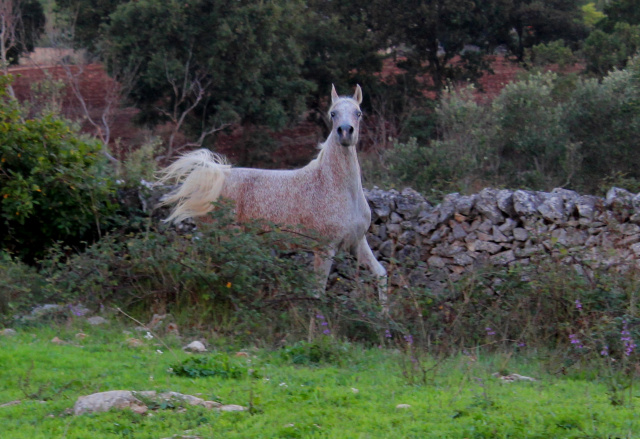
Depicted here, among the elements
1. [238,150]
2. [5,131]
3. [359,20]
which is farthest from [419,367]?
[359,20]

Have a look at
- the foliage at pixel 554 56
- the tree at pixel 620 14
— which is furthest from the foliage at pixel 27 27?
the tree at pixel 620 14

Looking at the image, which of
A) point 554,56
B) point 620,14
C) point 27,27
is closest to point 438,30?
point 554,56

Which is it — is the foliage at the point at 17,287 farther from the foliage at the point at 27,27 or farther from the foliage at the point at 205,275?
the foliage at the point at 27,27

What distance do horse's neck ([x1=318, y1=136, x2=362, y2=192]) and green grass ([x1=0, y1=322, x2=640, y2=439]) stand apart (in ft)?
9.86

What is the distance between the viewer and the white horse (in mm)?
9250

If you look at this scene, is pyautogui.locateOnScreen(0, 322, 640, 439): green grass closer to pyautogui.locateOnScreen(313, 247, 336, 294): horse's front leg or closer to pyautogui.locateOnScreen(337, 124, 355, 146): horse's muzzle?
pyautogui.locateOnScreen(313, 247, 336, 294): horse's front leg

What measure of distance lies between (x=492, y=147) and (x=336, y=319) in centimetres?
1056

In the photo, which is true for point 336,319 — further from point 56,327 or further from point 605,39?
point 605,39

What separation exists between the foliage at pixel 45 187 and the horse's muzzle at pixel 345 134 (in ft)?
11.2

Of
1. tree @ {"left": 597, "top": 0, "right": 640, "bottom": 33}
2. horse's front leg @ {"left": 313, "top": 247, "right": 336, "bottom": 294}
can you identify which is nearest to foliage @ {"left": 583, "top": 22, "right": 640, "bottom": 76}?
tree @ {"left": 597, "top": 0, "right": 640, "bottom": 33}

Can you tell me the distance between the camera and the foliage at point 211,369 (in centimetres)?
584

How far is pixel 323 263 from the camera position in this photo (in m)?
8.88

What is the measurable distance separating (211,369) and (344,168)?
4.18m

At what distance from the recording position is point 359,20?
3247cm
